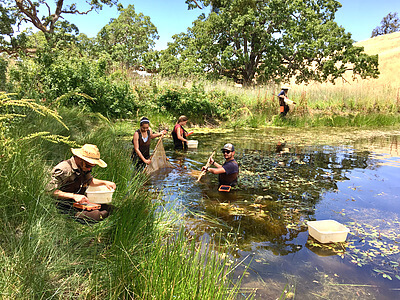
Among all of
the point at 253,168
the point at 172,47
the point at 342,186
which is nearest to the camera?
the point at 342,186

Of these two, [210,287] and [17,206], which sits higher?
[17,206]

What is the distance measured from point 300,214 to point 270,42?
25933mm

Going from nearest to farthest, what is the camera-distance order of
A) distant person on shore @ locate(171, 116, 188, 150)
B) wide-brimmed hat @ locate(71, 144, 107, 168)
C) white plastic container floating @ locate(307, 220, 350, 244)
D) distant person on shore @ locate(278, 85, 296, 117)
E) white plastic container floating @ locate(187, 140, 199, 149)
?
wide-brimmed hat @ locate(71, 144, 107, 168), white plastic container floating @ locate(307, 220, 350, 244), distant person on shore @ locate(171, 116, 188, 150), white plastic container floating @ locate(187, 140, 199, 149), distant person on shore @ locate(278, 85, 296, 117)

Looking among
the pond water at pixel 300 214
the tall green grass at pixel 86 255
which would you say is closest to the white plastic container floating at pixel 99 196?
the tall green grass at pixel 86 255

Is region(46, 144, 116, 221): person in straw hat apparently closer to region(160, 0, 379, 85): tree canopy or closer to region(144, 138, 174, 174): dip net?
region(144, 138, 174, 174): dip net

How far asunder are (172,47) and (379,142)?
1067 inches

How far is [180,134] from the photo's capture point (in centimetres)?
1016

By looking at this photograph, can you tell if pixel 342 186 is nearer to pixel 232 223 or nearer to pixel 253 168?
pixel 253 168

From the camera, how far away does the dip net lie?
753cm

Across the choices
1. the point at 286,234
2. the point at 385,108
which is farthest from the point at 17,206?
the point at 385,108

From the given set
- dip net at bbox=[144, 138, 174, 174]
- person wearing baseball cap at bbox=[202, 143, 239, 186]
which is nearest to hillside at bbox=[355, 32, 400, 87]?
dip net at bbox=[144, 138, 174, 174]

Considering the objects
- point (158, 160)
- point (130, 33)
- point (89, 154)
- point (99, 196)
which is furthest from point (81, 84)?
point (130, 33)

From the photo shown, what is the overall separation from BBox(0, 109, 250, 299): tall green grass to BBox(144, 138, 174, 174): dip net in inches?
136

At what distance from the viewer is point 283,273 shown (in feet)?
11.9
